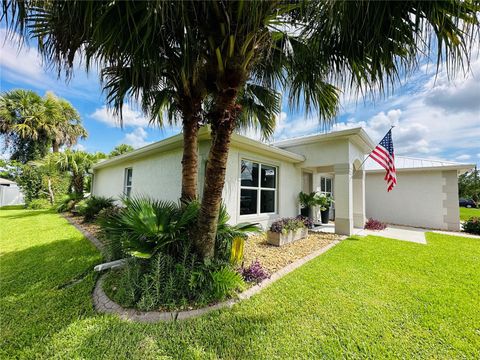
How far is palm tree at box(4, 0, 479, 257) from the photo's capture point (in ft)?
7.80

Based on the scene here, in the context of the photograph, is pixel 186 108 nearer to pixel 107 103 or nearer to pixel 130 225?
pixel 107 103

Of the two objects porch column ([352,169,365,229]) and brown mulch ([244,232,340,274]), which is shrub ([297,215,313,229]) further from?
porch column ([352,169,365,229])

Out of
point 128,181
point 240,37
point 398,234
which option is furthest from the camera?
point 128,181

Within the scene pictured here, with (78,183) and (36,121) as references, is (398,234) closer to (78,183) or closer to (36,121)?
(78,183)

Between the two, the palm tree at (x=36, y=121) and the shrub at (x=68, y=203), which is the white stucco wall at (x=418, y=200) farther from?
the palm tree at (x=36, y=121)

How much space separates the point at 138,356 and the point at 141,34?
164 inches

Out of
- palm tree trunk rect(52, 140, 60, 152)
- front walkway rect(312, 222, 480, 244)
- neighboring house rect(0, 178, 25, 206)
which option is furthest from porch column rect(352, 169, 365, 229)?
neighboring house rect(0, 178, 25, 206)

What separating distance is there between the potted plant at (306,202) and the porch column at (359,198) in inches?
97.9

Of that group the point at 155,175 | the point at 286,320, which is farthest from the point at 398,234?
the point at 155,175

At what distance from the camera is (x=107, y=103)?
502cm

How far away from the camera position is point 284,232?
6.73m

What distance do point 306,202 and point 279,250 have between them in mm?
4584

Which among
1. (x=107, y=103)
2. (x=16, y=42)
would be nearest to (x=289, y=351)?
(x=16, y=42)

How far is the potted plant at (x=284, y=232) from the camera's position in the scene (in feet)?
21.9
